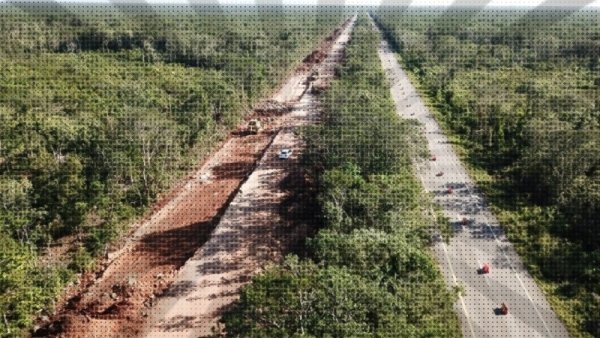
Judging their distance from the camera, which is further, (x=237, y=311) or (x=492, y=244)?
(x=492, y=244)

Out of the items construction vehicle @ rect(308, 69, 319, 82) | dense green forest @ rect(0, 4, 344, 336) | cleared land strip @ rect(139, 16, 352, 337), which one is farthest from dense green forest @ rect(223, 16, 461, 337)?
construction vehicle @ rect(308, 69, 319, 82)

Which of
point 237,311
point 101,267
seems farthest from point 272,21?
point 237,311

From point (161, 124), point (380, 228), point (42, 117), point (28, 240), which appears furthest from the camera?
point (42, 117)

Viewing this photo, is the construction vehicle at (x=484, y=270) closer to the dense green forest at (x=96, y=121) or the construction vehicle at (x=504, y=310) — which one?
the construction vehicle at (x=504, y=310)

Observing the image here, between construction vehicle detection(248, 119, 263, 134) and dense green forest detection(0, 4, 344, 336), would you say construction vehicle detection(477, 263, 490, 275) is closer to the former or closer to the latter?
dense green forest detection(0, 4, 344, 336)

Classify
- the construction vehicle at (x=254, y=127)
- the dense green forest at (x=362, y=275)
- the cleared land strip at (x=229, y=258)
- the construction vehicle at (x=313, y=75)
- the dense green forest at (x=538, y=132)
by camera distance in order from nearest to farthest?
the dense green forest at (x=362, y=275) → the cleared land strip at (x=229, y=258) → the dense green forest at (x=538, y=132) → the construction vehicle at (x=254, y=127) → the construction vehicle at (x=313, y=75)

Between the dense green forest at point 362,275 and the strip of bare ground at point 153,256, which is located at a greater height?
the dense green forest at point 362,275

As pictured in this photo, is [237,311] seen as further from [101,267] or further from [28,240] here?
[28,240]
